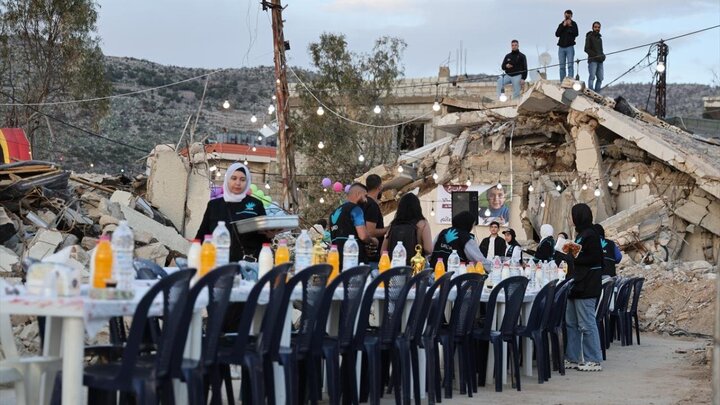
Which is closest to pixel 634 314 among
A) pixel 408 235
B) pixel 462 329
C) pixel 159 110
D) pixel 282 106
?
pixel 408 235

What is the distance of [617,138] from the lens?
29000mm

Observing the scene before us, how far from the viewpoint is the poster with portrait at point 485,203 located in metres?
31.1

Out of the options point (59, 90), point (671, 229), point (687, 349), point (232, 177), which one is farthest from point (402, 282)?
point (59, 90)

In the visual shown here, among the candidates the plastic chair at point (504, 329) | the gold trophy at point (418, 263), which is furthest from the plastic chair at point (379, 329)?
the gold trophy at point (418, 263)

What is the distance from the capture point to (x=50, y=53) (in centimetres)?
3916

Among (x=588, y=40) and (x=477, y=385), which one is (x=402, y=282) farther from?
(x=588, y=40)

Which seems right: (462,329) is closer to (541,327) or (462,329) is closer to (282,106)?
(541,327)

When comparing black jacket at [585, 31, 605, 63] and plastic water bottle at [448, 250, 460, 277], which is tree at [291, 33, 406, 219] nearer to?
black jacket at [585, 31, 605, 63]

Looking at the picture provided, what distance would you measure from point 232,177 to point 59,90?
105 ft

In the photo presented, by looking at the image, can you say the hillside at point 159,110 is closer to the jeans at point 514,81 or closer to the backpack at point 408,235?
the jeans at point 514,81

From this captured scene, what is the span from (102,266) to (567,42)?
23.8 metres

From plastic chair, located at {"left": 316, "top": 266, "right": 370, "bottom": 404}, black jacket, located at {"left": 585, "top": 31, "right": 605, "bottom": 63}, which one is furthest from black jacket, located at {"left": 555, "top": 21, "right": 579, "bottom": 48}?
plastic chair, located at {"left": 316, "top": 266, "right": 370, "bottom": 404}

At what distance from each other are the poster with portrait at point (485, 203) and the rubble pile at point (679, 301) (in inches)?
300

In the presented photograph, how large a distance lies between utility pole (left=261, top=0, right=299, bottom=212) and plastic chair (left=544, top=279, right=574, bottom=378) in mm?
10486
